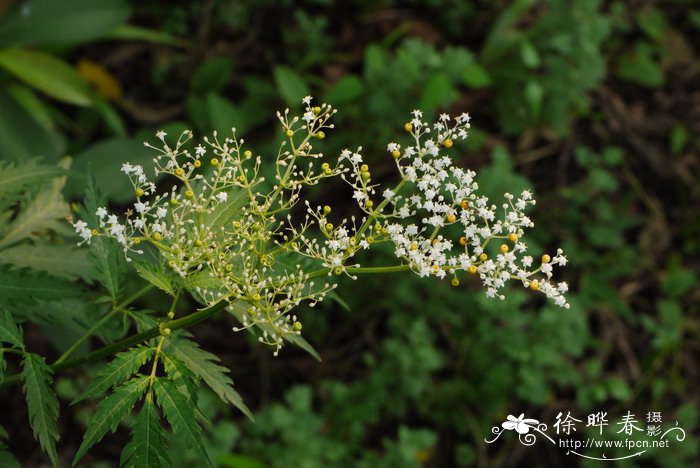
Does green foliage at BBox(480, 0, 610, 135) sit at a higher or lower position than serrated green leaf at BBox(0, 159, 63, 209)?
higher

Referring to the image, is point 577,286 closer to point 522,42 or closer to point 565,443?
point 565,443

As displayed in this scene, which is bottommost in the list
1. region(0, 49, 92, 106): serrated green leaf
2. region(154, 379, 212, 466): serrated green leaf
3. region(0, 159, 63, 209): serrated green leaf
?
region(154, 379, 212, 466): serrated green leaf

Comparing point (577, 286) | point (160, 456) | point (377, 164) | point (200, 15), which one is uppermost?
point (200, 15)

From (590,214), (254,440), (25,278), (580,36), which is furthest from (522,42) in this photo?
(25,278)

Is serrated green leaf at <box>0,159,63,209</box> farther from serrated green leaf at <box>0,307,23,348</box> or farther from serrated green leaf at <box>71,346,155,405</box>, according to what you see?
serrated green leaf at <box>71,346,155,405</box>

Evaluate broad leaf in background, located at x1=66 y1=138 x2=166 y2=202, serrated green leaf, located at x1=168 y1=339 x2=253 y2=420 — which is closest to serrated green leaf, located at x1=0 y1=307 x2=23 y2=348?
serrated green leaf, located at x1=168 y1=339 x2=253 y2=420

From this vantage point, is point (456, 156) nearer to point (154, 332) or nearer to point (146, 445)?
point (154, 332)

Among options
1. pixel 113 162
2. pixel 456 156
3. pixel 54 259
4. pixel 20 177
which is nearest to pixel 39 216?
pixel 54 259
